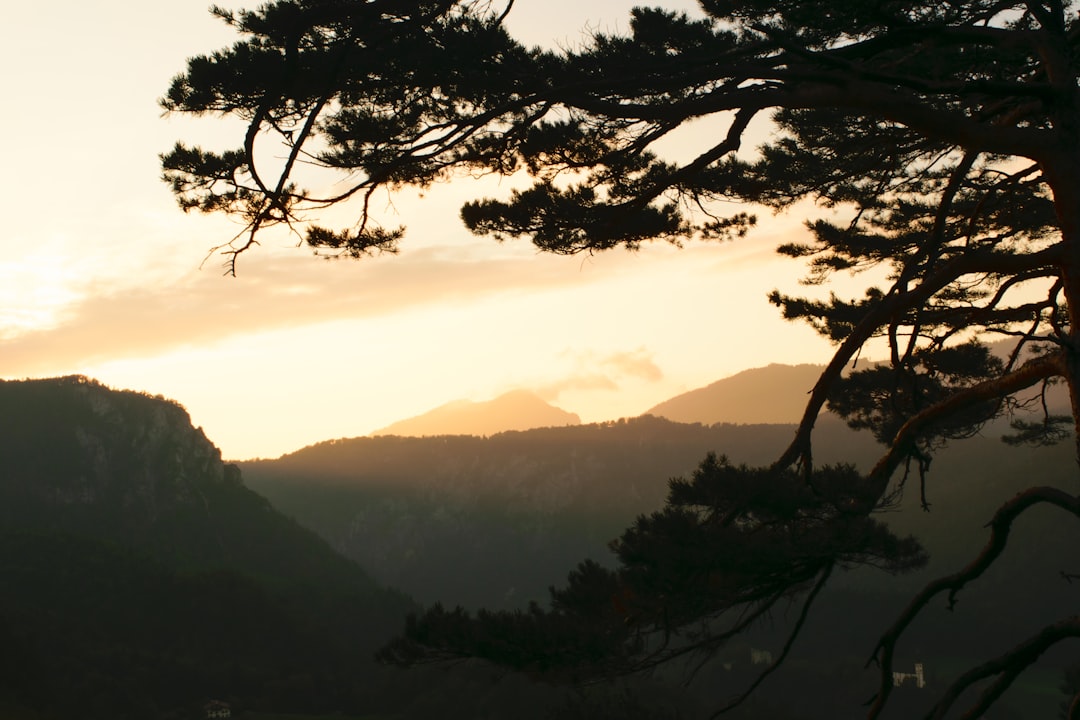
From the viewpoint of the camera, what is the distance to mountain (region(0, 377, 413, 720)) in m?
55.3

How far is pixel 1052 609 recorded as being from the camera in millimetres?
70250

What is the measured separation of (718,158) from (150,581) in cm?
6893

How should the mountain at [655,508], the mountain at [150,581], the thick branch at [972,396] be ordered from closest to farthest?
the thick branch at [972,396] → the mountain at [150,581] → the mountain at [655,508]

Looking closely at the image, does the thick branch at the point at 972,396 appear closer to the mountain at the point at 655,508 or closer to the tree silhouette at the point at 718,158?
the tree silhouette at the point at 718,158

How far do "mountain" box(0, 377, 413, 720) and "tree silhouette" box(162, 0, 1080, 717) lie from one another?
1852 inches

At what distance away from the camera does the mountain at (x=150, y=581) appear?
182ft

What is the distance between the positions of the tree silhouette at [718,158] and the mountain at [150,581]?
154 feet

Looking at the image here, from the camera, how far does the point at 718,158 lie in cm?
732

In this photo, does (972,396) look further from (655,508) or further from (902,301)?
(655,508)

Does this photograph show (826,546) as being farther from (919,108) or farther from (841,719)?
(841,719)

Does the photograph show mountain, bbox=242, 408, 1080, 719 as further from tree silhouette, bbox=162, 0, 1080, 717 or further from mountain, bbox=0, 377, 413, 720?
tree silhouette, bbox=162, 0, 1080, 717

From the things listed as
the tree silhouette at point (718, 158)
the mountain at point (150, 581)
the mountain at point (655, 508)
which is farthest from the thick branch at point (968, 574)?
the mountain at point (150, 581)

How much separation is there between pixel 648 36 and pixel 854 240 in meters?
4.33

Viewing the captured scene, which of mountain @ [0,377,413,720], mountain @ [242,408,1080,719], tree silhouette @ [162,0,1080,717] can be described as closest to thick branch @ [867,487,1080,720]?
tree silhouette @ [162,0,1080,717]
